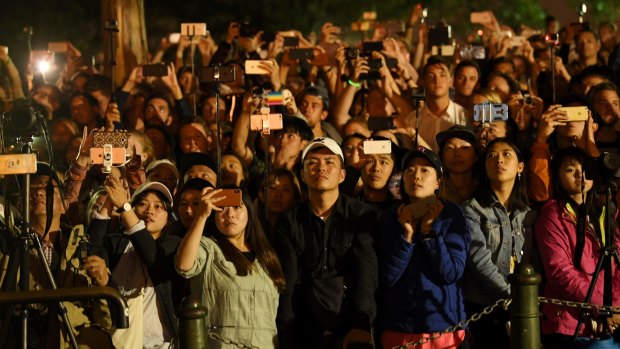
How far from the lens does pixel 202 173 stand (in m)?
9.31

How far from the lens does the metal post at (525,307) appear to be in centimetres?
718

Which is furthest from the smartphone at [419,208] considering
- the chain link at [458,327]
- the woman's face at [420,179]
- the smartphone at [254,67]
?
the smartphone at [254,67]

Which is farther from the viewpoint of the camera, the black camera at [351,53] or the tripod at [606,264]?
the black camera at [351,53]

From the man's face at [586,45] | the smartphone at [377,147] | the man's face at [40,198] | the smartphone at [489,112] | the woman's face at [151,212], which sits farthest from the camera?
the man's face at [586,45]

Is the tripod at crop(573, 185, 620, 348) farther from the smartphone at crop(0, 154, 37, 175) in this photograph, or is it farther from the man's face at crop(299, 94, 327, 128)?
the smartphone at crop(0, 154, 37, 175)

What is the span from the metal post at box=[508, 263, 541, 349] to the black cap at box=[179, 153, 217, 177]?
2.95 metres

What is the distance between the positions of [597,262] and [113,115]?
14.7 ft

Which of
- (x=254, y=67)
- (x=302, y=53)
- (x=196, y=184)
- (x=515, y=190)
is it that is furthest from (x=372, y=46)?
(x=196, y=184)

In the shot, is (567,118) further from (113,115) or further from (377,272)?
(113,115)

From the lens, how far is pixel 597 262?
8133 millimetres

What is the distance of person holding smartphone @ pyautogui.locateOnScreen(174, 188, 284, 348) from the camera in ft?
24.8

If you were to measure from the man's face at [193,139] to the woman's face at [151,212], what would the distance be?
224 centimetres

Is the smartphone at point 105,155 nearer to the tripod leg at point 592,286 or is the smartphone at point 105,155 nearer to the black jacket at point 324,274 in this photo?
the black jacket at point 324,274

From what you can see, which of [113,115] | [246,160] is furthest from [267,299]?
[113,115]
